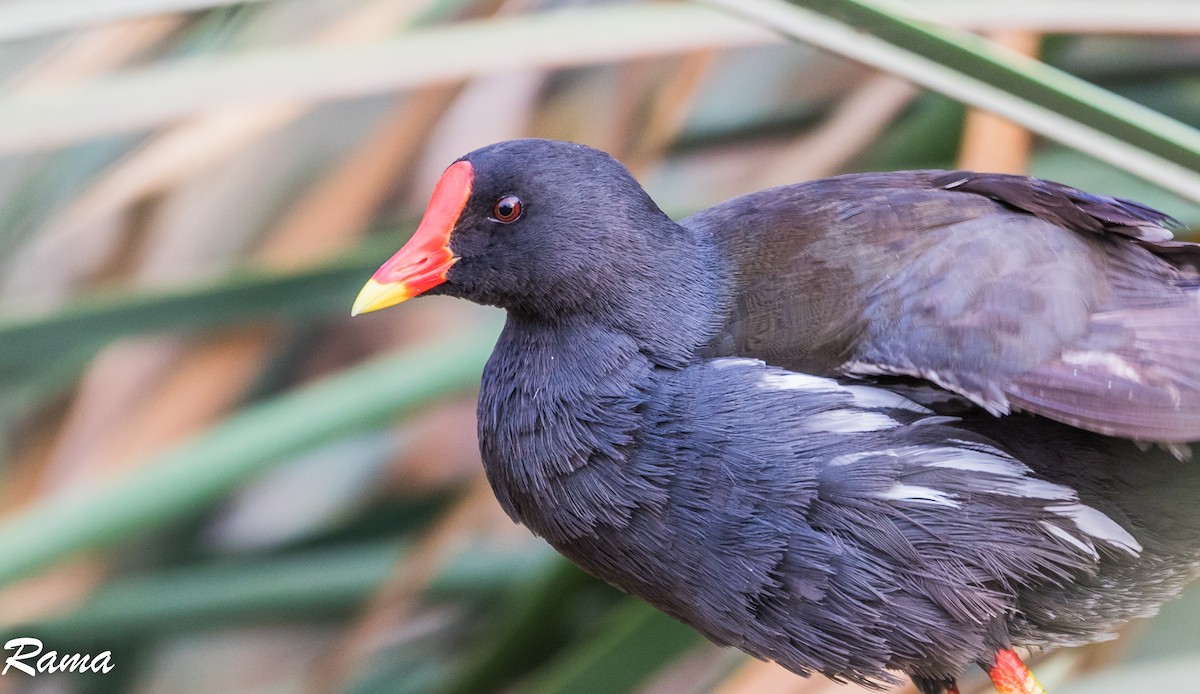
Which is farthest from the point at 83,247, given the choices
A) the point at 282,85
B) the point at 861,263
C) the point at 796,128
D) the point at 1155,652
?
the point at 1155,652

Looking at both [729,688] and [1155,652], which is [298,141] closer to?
Result: [729,688]

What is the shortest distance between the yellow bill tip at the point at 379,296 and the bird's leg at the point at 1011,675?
45cm

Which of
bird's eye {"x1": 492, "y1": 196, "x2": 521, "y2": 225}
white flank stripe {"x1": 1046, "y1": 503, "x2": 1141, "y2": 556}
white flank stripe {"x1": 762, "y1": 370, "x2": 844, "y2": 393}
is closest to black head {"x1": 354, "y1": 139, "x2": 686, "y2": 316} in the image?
bird's eye {"x1": 492, "y1": 196, "x2": 521, "y2": 225}

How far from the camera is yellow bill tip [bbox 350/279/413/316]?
27.8 inches

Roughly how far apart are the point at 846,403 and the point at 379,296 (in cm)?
30

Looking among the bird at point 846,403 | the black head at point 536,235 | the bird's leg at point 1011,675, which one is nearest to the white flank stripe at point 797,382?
the bird at point 846,403

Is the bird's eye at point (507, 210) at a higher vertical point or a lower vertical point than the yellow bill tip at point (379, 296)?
higher

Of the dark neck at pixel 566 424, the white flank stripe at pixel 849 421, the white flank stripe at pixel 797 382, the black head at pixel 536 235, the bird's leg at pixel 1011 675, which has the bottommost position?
the bird's leg at pixel 1011 675

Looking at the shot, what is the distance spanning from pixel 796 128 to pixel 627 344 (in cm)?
63

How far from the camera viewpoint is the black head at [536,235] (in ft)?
2.37

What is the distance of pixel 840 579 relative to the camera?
26.7 inches

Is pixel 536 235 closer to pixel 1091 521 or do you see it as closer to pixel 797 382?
pixel 797 382

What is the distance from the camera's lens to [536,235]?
2.40 ft

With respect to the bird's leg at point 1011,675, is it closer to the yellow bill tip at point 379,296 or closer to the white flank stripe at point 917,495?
the white flank stripe at point 917,495
